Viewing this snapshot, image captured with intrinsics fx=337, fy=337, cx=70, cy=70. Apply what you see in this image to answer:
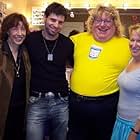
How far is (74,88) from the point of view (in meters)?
2.58

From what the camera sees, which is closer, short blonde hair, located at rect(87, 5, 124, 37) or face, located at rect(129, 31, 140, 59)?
face, located at rect(129, 31, 140, 59)

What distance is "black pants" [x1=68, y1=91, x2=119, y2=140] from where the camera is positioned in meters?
2.53

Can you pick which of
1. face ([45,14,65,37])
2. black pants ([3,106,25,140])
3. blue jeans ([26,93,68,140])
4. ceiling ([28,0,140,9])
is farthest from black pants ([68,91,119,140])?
ceiling ([28,0,140,9])

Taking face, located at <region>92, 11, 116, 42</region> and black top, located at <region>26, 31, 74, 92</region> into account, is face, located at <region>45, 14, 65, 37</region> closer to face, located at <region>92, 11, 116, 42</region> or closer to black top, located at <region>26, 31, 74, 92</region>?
black top, located at <region>26, 31, 74, 92</region>

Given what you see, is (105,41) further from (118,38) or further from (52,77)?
(52,77)

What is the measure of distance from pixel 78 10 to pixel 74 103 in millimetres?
4084

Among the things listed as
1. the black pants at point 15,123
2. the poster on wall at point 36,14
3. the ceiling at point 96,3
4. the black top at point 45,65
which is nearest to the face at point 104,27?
the black top at point 45,65


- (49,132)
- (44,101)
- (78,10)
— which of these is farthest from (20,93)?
(78,10)

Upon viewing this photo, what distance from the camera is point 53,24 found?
2.40 meters

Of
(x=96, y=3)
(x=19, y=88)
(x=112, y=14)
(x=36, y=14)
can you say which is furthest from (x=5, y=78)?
(x=36, y=14)

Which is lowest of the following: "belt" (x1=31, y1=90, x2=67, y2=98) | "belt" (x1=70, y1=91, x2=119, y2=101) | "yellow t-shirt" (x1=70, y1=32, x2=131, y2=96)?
"belt" (x1=70, y1=91, x2=119, y2=101)

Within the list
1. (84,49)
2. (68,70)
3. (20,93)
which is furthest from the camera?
(68,70)

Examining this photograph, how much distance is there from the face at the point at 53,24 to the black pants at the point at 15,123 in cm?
58

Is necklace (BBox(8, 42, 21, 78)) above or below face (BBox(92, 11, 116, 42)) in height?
below
